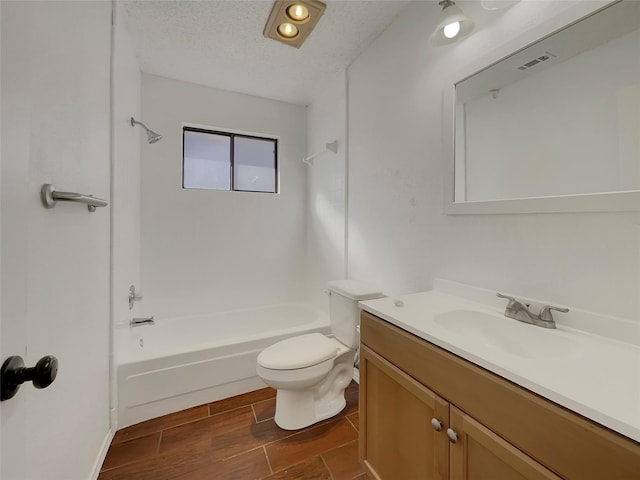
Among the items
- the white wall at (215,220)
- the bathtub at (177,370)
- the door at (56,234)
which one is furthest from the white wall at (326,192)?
the door at (56,234)

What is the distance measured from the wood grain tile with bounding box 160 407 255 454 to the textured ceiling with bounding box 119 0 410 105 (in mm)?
2487

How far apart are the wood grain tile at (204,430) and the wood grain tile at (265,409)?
0.12 ft

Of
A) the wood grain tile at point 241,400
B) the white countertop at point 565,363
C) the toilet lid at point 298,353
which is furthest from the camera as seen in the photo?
the wood grain tile at point 241,400

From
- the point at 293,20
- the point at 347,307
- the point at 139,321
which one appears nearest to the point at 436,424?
the point at 347,307

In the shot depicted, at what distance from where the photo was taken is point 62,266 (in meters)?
0.97

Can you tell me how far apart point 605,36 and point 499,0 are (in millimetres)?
399

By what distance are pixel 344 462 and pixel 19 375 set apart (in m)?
1.43

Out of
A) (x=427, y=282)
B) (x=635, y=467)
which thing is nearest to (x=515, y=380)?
(x=635, y=467)

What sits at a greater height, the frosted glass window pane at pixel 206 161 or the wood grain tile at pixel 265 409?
the frosted glass window pane at pixel 206 161

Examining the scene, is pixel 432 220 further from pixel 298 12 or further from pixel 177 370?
pixel 177 370

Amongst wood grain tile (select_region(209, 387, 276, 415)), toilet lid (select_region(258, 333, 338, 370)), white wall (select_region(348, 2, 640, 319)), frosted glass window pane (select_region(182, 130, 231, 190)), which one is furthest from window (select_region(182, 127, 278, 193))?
wood grain tile (select_region(209, 387, 276, 415))

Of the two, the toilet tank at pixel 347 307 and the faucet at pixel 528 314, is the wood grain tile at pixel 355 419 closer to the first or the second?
the toilet tank at pixel 347 307

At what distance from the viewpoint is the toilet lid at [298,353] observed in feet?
4.80

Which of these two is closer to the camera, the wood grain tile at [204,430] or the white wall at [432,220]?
the white wall at [432,220]
